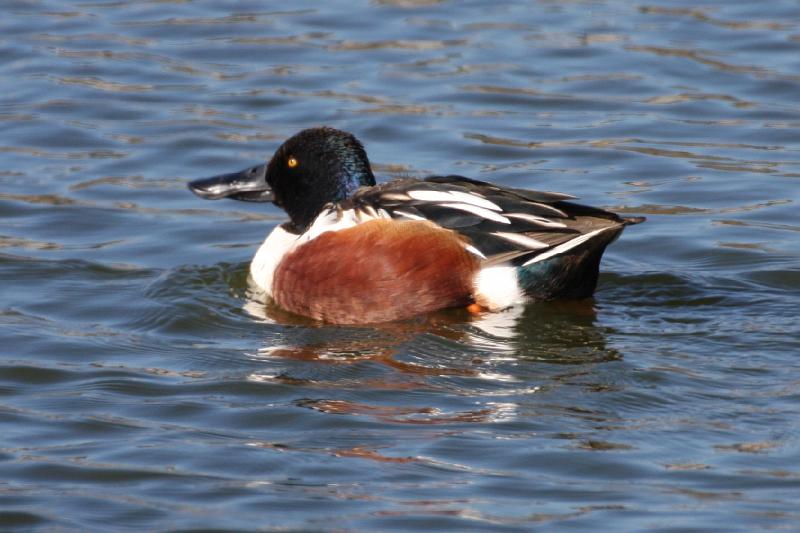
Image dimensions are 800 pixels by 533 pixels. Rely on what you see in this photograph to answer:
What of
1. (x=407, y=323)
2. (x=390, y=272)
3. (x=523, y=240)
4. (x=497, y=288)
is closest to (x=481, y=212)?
(x=523, y=240)

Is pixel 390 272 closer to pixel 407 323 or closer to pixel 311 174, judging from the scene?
pixel 407 323

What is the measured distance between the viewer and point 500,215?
729 centimetres

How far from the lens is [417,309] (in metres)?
7.38

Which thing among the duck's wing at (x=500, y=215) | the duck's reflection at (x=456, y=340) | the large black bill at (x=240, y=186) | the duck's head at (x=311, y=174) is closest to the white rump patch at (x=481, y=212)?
the duck's wing at (x=500, y=215)

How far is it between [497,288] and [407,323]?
0.46 m

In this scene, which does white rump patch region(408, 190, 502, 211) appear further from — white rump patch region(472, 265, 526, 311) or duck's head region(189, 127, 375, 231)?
duck's head region(189, 127, 375, 231)

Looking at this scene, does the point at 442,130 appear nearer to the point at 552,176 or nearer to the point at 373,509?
the point at 552,176

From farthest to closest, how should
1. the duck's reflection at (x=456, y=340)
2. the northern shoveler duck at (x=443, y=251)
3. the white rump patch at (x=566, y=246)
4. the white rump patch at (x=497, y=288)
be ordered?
the white rump patch at (x=497, y=288)
the northern shoveler duck at (x=443, y=251)
the white rump patch at (x=566, y=246)
the duck's reflection at (x=456, y=340)

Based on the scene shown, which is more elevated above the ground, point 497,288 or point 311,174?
point 311,174

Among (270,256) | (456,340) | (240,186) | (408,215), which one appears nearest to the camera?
(456,340)

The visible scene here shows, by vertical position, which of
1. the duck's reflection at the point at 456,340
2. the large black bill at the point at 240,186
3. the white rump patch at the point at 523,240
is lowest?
the duck's reflection at the point at 456,340

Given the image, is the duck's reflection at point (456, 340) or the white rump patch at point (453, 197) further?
the white rump patch at point (453, 197)

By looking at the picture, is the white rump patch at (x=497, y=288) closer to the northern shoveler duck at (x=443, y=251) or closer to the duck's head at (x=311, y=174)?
the northern shoveler duck at (x=443, y=251)

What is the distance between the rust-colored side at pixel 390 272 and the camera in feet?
24.0
